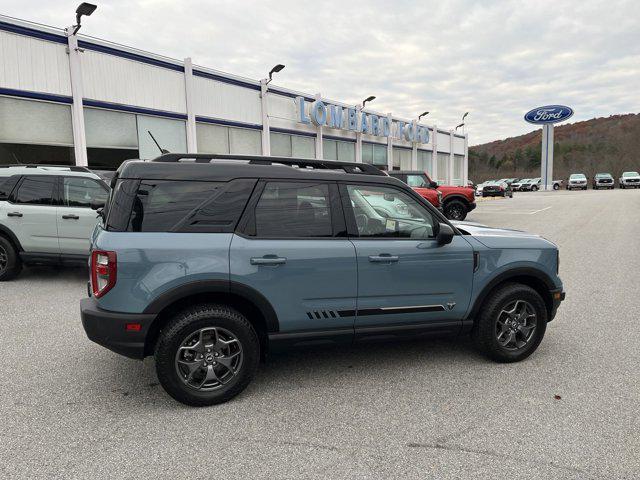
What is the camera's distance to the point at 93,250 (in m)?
3.10

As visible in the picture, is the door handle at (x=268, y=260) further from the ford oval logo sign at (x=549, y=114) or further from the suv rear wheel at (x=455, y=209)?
the ford oval logo sign at (x=549, y=114)

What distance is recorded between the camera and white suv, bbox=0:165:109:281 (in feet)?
23.1

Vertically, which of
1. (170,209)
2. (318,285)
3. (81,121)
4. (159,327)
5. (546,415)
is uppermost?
(81,121)

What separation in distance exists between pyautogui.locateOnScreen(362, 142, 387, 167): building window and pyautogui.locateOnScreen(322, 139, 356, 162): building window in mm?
1029

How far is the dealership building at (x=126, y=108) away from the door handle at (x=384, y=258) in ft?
41.2

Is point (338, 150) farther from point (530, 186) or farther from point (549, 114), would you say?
point (549, 114)

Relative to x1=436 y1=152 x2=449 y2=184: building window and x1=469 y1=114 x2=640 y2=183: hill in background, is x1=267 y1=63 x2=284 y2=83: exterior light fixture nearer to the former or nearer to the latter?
x1=436 y1=152 x2=449 y2=184: building window

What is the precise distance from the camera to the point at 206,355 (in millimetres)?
3207

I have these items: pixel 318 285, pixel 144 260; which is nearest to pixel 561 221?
pixel 318 285

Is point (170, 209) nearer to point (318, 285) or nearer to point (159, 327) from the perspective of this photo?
point (159, 327)

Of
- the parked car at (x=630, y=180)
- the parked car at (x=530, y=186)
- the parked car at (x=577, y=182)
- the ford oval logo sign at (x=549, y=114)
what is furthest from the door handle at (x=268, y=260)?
the parked car at (x=630, y=180)

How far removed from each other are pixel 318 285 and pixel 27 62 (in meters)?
12.9

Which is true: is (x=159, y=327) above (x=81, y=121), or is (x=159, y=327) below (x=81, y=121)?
below

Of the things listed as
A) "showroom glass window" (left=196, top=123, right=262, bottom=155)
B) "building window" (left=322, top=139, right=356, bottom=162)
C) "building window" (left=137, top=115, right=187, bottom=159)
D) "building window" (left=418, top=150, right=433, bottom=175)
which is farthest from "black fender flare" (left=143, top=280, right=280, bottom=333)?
"building window" (left=418, top=150, right=433, bottom=175)
